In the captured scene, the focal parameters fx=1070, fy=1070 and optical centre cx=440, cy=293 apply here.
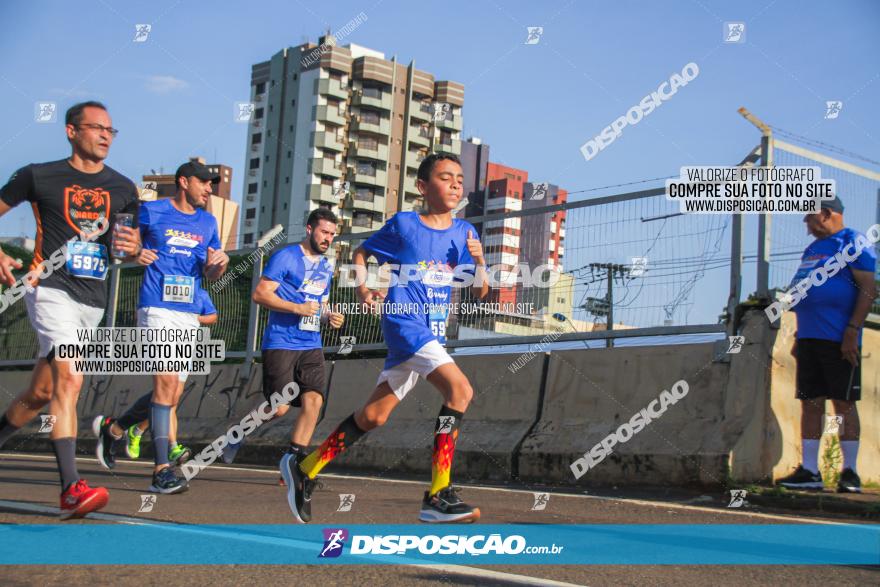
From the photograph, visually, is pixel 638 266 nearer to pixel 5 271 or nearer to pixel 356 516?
pixel 356 516

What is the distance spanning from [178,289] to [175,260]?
0.77 feet

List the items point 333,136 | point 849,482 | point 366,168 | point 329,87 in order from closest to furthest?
point 849,482 → point 329,87 → point 333,136 → point 366,168

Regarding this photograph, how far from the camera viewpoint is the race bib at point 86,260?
245 inches

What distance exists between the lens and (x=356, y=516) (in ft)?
19.9

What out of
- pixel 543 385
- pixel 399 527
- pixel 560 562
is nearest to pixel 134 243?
pixel 399 527

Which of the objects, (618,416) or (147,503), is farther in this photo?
(618,416)

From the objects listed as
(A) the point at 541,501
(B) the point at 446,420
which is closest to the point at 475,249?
(B) the point at 446,420

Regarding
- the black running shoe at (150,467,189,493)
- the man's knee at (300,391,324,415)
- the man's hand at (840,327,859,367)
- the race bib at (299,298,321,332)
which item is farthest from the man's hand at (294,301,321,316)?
the man's hand at (840,327,859,367)

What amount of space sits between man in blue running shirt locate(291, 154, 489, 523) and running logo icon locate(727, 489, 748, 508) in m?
2.81

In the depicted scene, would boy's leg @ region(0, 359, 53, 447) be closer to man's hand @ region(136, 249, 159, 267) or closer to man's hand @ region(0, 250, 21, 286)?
man's hand @ region(0, 250, 21, 286)

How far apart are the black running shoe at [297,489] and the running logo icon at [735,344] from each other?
14.6 feet

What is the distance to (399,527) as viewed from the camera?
553 centimetres

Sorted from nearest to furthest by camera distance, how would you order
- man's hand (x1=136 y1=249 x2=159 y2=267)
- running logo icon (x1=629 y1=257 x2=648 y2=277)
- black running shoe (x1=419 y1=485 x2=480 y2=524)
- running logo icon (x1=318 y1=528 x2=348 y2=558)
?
running logo icon (x1=318 y1=528 x2=348 y2=558), black running shoe (x1=419 y1=485 x2=480 y2=524), man's hand (x1=136 y1=249 x2=159 y2=267), running logo icon (x1=629 y1=257 x2=648 y2=277)

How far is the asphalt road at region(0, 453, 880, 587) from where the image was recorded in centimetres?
405
